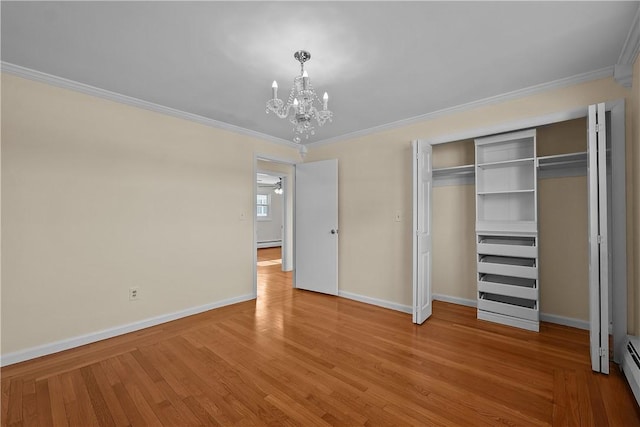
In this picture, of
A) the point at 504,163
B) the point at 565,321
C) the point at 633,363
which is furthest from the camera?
the point at 504,163

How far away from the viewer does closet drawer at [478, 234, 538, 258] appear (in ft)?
9.87

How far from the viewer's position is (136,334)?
2920 millimetres

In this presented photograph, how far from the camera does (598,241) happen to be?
7.09 ft

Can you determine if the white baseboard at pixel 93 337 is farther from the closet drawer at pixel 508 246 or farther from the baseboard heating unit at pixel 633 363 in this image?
the baseboard heating unit at pixel 633 363

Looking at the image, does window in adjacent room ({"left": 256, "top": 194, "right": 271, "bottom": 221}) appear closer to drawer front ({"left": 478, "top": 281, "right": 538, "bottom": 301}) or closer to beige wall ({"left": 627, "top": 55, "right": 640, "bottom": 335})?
drawer front ({"left": 478, "top": 281, "right": 538, "bottom": 301})

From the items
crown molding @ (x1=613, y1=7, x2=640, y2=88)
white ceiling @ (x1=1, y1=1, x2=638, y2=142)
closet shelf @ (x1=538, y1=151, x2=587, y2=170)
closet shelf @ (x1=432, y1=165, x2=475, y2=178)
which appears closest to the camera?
white ceiling @ (x1=1, y1=1, x2=638, y2=142)

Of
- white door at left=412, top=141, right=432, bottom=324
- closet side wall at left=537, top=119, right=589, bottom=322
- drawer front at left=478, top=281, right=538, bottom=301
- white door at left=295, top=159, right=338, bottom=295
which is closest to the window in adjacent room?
white door at left=295, top=159, right=338, bottom=295

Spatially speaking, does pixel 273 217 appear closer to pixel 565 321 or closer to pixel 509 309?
pixel 509 309

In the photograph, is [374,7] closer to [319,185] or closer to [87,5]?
[87,5]

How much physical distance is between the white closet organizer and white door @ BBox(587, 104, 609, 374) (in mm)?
747

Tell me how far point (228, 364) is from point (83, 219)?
6.31 ft

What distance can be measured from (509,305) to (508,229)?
2.68 feet

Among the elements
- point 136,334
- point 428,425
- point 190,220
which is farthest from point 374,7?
point 136,334

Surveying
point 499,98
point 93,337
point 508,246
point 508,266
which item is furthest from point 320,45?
point 93,337
